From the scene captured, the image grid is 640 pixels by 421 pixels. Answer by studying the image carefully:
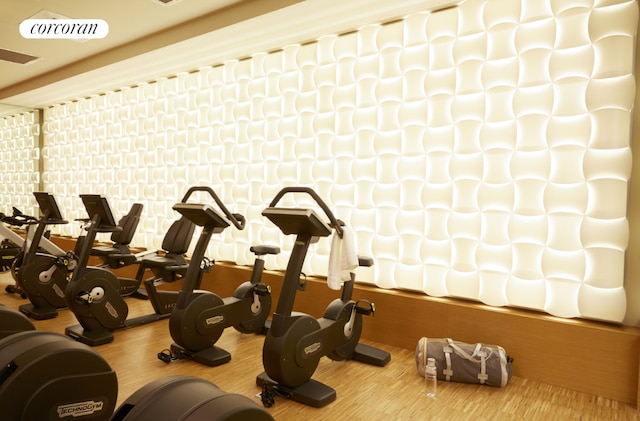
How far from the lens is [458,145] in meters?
3.71

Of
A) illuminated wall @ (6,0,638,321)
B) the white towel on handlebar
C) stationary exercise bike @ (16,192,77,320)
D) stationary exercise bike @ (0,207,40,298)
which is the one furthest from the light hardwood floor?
stationary exercise bike @ (0,207,40,298)

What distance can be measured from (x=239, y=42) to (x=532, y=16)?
3009mm

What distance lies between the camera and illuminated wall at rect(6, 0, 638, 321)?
3100mm

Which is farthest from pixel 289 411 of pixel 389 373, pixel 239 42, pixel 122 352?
pixel 239 42

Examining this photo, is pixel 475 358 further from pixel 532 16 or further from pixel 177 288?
pixel 177 288

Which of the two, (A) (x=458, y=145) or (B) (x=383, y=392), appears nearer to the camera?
(B) (x=383, y=392)

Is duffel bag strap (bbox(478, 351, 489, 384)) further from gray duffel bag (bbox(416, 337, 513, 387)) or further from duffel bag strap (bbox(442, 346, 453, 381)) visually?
duffel bag strap (bbox(442, 346, 453, 381))

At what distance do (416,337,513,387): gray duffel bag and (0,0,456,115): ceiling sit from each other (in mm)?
2856

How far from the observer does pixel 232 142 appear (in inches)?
213

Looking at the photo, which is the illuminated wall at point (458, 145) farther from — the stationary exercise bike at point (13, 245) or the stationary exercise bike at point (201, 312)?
the stationary exercise bike at point (13, 245)

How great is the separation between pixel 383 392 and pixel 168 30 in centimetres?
452

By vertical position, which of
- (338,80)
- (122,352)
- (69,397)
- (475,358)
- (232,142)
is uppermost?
(338,80)

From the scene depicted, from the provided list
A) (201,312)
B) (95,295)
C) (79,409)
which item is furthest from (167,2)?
(79,409)

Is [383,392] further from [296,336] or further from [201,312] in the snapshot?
[201,312]
